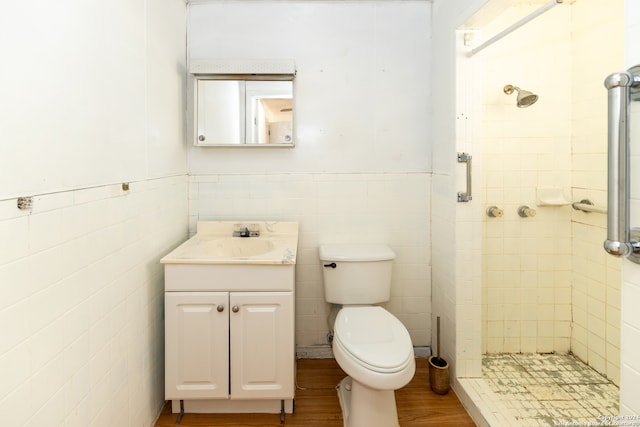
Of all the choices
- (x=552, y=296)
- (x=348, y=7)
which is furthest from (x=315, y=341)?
(x=348, y=7)

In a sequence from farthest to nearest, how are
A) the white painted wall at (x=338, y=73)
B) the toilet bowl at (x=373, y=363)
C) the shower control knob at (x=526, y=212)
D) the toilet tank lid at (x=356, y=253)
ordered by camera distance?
the white painted wall at (x=338, y=73), the shower control knob at (x=526, y=212), the toilet tank lid at (x=356, y=253), the toilet bowl at (x=373, y=363)

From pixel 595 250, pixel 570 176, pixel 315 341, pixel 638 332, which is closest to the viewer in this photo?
pixel 638 332

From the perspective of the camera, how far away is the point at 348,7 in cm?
254

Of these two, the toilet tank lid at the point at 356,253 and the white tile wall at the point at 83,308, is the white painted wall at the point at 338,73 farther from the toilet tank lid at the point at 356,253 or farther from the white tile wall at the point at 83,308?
the white tile wall at the point at 83,308

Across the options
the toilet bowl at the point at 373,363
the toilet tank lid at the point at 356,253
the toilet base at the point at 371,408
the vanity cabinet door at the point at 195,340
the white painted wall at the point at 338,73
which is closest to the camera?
the toilet bowl at the point at 373,363

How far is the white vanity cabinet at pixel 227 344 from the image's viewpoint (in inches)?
75.0

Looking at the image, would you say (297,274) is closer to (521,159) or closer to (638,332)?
(521,159)

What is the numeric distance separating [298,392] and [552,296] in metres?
1.67

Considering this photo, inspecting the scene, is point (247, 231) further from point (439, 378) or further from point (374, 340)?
point (439, 378)

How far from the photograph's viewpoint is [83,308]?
132cm

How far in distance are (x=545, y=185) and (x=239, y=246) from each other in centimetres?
190

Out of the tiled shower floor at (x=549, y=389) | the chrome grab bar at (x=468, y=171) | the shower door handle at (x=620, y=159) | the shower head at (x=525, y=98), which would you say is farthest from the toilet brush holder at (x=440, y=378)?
the shower head at (x=525, y=98)

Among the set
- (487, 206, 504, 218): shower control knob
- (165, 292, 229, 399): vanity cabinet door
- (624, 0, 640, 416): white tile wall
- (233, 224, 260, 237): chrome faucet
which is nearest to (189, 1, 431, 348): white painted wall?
(233, 224, 260, 237): chrome faucet

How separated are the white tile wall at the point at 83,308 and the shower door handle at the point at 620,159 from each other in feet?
4.92
